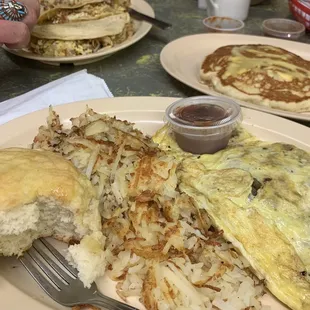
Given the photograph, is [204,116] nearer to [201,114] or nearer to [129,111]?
[201,114]

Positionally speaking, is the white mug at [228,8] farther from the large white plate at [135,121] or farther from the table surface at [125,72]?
the large white plate at [135,121]

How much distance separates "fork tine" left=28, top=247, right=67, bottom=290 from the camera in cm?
161

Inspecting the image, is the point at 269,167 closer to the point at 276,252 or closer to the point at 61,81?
the point at 276,252

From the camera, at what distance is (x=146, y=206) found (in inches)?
76.7

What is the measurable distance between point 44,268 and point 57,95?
1414 mm

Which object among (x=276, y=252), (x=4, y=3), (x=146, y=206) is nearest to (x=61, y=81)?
(x=4, y=3)

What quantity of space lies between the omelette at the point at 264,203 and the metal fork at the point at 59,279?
0.57 meters

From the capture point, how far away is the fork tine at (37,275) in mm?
1585

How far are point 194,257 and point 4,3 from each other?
6.79 feet

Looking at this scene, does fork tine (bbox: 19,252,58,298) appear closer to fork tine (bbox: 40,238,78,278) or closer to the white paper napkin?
fork tine (bbox: 40,238,78,278)

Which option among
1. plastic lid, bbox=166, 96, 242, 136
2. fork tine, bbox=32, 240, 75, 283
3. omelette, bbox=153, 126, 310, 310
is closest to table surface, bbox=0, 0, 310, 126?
plastic lid, bbox=166, 96, 242, 136

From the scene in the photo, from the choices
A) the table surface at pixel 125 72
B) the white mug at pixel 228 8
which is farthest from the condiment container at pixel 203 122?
the white mug at pixel 228 8

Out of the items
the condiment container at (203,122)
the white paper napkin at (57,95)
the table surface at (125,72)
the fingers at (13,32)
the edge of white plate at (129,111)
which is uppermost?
the fingers at (13,32)

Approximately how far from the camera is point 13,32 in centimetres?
273
